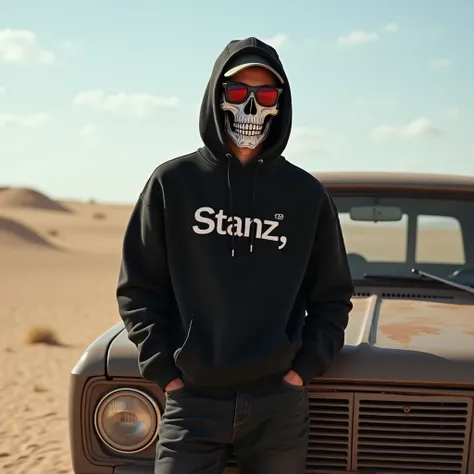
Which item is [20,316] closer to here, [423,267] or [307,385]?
[423,267]

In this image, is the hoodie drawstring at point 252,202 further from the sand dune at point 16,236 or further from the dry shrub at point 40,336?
the sand dune at point 16,236

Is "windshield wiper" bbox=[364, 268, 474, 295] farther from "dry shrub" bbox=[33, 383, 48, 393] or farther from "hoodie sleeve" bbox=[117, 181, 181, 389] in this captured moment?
"dry shrub" bbox=[33, 383, 48, 393]

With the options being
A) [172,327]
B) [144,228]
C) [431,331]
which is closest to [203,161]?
[144,228]

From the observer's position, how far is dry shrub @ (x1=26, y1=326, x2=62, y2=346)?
10.8m

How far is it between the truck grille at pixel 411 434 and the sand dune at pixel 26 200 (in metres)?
65.7

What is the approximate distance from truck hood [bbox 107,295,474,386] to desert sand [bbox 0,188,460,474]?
44.6 inches

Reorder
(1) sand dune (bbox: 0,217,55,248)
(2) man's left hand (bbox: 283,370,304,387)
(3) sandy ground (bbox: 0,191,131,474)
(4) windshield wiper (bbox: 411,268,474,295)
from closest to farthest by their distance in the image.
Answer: (2) man's left hand (bbox: 283,370,304,387), (4) windshield wiper (bbox: 411,268,474,295), (3) sandy ground (bbox: 0,191,131,474), (1) sand dune (bbox: 0,217,55,248)

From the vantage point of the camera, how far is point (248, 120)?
2748mm

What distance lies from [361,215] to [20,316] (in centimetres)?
1048

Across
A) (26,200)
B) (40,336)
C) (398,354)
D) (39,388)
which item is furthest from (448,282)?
(26,200)

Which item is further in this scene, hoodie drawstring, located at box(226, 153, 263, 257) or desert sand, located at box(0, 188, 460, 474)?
desert sand, located at box(0, 188, 460, 474)

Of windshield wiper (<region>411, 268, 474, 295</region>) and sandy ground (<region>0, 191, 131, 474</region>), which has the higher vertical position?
windshield wiper (<region>411, 268, 474, 295</region>)

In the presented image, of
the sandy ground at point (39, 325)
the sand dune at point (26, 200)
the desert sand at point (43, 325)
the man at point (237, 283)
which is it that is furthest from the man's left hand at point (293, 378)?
the sand dune at point (26, 200)

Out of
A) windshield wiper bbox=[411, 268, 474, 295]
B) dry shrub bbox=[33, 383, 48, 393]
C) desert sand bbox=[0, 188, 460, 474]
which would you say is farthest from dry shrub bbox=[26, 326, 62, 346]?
windshield wiper bbox=[411, 268, 474, 295]
